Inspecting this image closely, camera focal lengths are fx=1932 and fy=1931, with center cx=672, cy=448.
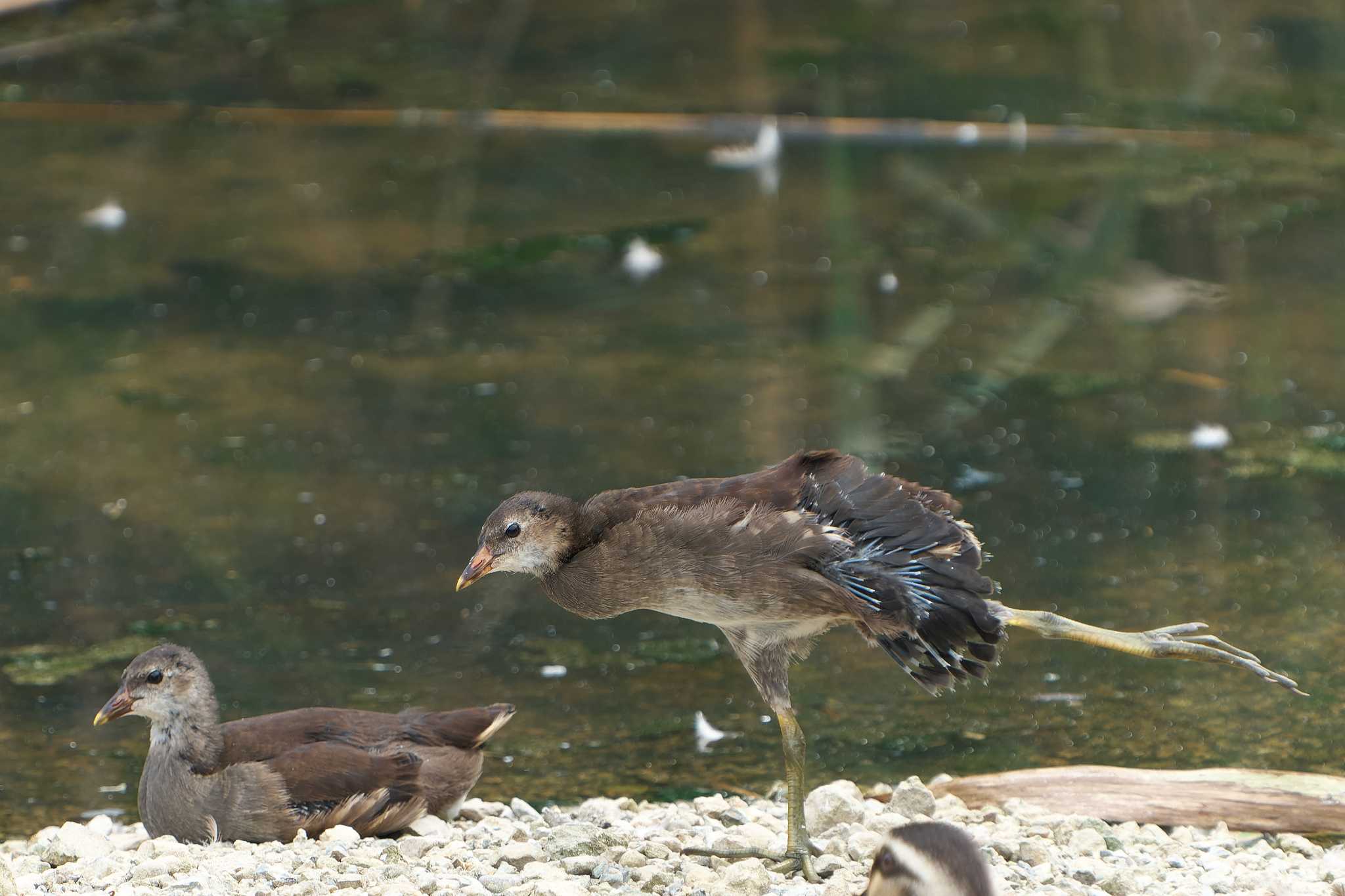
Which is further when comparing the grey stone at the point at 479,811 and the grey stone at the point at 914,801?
the grey stone at the point at 479,811

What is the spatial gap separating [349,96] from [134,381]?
12.2ft

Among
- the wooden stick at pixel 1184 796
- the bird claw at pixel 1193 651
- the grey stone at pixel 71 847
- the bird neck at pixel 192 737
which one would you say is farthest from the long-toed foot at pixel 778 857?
the grey stone at pixel 71 847

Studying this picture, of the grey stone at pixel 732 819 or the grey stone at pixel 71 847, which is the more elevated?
the grey stone at pixel 71 847

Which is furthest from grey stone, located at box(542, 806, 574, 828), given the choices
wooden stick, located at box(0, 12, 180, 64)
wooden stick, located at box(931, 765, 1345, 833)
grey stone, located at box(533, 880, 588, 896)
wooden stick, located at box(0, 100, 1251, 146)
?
wooden stick, located at box(0, 12, 180, 64)

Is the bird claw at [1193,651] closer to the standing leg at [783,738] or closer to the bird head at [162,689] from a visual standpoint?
the standing leg at [783,738]

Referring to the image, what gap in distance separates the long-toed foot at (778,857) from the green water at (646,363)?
670 mm

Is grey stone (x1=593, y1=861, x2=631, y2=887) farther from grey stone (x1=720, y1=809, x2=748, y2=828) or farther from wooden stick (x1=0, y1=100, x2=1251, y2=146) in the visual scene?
wooden stick (x1=0, y1=100, x2=1251, y2=146)

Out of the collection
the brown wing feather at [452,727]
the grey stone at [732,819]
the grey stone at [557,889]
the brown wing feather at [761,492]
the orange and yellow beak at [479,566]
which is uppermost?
the brown wing feather at [761,492]

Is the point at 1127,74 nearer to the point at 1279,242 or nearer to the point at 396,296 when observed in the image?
the point at 1279,242

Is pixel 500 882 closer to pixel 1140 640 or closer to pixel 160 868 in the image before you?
pixel 160 868

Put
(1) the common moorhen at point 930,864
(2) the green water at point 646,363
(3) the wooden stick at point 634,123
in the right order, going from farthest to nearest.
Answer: (3) the wooden stick at point 634,123 < (2) the green water at point 646,363 < (1) the common moorhen at point 930,864

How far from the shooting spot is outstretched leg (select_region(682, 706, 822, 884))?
4062 mm

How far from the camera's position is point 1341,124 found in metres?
9.71

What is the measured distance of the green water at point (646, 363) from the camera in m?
5.23
